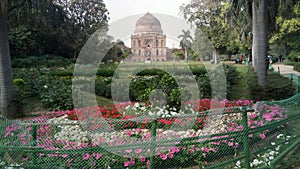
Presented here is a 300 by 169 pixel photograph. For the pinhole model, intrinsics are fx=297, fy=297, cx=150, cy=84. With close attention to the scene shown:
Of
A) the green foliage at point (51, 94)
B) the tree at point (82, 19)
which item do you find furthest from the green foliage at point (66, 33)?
the green foliage at point (51, 94)

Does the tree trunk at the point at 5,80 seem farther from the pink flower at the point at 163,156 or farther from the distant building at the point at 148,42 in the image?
the pink flower at the point at 163,156

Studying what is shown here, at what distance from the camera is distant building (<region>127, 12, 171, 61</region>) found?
25.5ft

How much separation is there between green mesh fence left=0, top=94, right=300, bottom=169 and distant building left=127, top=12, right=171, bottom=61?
332 centimetres

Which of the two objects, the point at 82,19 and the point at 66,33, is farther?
the point at 82,19

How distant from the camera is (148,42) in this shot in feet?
31.1

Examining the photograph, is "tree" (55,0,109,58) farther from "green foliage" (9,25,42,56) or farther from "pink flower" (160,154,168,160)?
"pink flower" (160,154,168,160)

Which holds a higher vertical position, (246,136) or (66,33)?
(66,33)

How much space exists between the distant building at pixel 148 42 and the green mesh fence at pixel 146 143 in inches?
131

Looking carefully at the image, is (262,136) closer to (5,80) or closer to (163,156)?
(163,156)

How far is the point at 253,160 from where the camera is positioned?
4.65 m

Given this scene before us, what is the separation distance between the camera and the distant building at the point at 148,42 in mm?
7759

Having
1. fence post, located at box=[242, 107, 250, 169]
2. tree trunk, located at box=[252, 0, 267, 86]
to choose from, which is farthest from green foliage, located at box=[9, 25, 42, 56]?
fence post, located at box=[242, 107, 250, 169]

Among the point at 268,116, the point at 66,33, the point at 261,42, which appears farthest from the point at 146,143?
the point at 66,33

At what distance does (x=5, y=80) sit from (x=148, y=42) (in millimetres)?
4572
